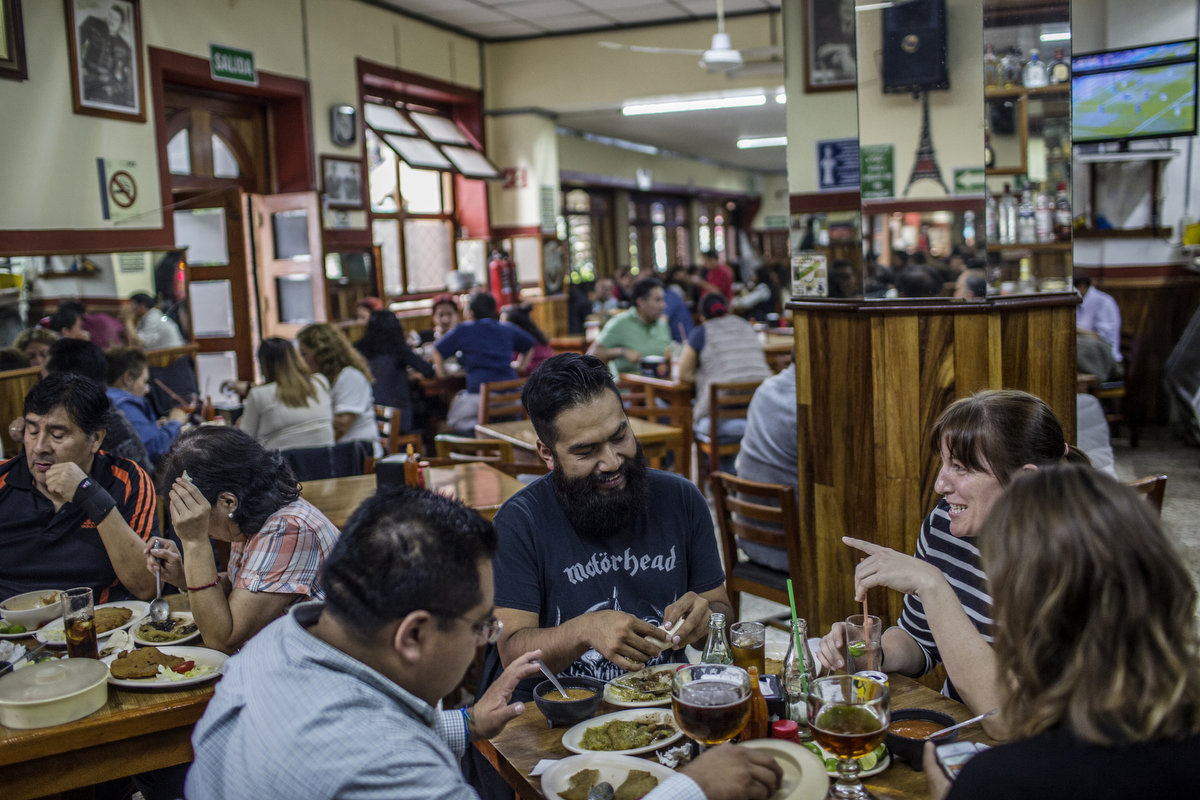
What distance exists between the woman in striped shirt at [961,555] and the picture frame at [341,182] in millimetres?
7304

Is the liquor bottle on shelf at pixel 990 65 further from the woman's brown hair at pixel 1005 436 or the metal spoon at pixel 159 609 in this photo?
the metal spoon at pixel 159 609

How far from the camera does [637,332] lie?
768 centimetres

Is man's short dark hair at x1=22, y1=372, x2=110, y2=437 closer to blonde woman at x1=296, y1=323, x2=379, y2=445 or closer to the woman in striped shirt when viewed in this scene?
the woman in striped shirt

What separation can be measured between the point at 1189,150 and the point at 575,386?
25.4 feet

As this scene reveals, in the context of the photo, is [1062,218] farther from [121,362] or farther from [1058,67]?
[121,362]

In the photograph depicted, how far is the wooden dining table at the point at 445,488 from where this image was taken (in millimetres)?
3758

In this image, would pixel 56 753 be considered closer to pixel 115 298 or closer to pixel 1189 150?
pixel 115 298

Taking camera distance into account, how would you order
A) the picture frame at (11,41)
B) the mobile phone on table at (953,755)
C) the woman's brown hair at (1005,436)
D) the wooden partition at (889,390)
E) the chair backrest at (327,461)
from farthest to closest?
the picture frame at (11,41), the chair backrest at (327,461), the wooden partition at (889,390), the woman's brown hair at (1005,436), the mobile phone on table at (953,755)

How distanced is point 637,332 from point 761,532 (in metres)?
4.18

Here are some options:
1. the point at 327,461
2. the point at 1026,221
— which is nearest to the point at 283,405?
the point at 327,461

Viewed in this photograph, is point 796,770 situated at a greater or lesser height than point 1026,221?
lesser

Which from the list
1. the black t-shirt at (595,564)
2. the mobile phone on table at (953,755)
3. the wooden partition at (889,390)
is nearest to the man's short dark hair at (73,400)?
the black t-shirt at (595,564)

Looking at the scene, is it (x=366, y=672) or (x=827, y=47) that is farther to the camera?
(x=827, y=47)

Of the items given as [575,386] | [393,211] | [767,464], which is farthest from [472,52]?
[575,386]
